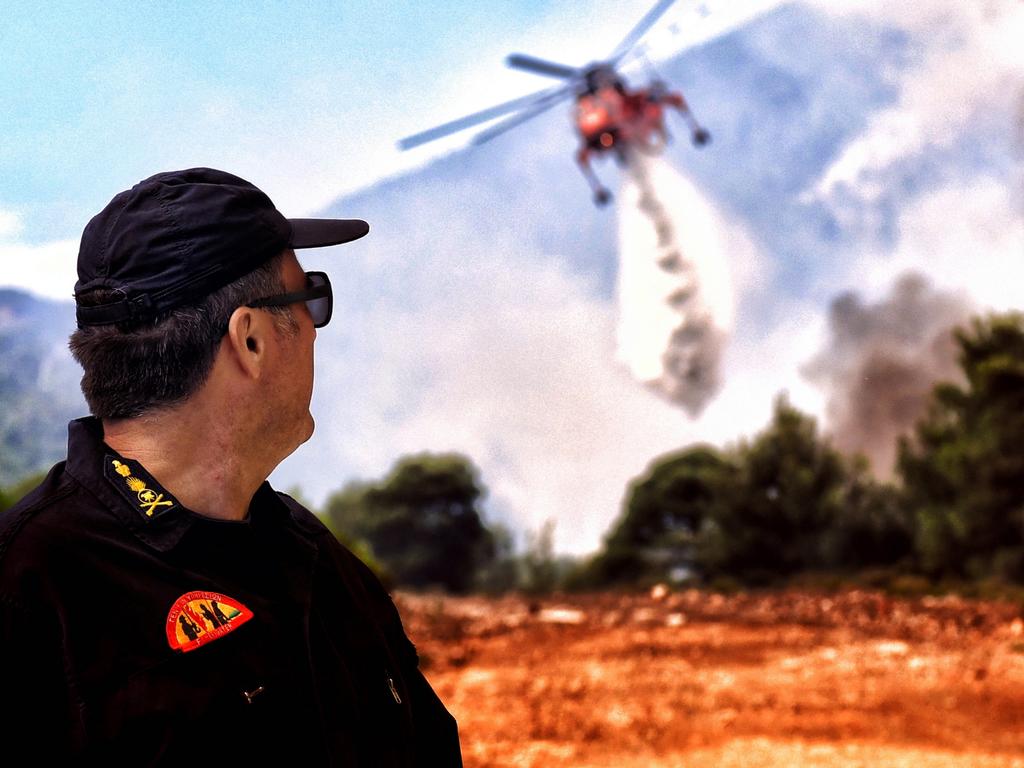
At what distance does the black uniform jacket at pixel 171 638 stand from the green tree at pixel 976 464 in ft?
57.2

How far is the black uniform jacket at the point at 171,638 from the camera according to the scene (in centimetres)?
168

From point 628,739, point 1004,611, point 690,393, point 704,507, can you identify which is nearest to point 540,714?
point 628,739

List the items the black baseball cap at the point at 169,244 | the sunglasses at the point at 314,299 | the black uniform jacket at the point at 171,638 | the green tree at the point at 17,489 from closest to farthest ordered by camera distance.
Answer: the black uniform jacket at the point at 171,638, the black baseball cap at the point at 169,244, the sunglasses at the point at 314,299, the green tree at the point at 17,489

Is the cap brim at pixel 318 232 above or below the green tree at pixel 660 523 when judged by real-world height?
above

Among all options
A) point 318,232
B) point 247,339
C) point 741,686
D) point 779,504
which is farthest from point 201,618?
point 779,504

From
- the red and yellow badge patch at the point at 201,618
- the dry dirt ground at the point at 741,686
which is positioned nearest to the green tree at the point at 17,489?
the dry dirt ground at the point at 741,686

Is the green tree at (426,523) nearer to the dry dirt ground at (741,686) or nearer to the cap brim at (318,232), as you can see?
the dry dirt ground at (741,686)

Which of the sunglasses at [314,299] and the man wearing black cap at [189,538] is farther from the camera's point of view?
the sunglasses at [314,299]

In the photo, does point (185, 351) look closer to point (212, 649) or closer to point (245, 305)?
point (245, 305)

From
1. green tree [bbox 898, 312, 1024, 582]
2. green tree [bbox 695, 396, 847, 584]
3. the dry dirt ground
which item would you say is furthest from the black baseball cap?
green tree [bbox 695, 396, 847, 584]

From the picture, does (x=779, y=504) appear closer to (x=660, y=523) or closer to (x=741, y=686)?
(x=660, y=523)

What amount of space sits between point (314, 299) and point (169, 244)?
12.0 inches

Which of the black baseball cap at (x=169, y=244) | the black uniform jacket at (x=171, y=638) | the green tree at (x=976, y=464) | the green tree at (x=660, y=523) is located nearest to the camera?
the black uniform jacket at (x=171, y=638)

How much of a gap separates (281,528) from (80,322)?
1.81ft
